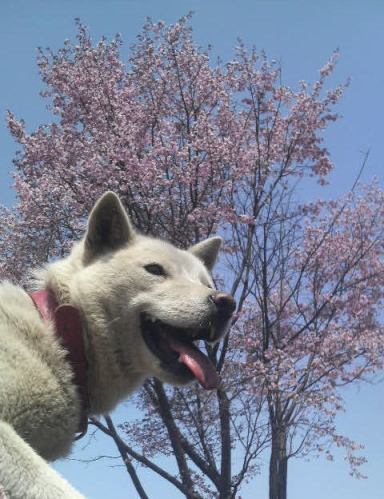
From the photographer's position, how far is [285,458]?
1218 cm

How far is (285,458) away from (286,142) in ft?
18.9

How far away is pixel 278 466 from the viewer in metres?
12.0

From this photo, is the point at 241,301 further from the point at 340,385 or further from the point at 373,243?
the point at 373,243

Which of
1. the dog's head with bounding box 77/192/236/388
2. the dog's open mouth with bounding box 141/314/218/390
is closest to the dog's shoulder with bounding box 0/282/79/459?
the dog's head with bounding box 77/192/236/388

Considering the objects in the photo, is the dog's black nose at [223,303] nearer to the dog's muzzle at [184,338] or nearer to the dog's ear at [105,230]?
the dog's muzzle at [184,338]

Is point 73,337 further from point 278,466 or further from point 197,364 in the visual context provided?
point 278,466

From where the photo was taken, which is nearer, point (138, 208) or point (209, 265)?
point (209, 265)

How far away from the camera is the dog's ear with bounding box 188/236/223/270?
4078 millimetres

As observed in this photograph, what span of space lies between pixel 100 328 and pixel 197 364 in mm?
452

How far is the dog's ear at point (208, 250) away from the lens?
408cm

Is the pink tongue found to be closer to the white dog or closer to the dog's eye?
the white dog

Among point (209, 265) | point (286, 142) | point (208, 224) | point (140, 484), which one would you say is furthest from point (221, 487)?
point (209, 265)

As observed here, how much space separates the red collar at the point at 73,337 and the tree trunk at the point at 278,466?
9179 mm

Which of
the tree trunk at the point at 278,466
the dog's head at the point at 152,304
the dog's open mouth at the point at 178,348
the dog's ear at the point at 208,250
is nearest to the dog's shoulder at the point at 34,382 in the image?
the dog's head at the point at 152,304
